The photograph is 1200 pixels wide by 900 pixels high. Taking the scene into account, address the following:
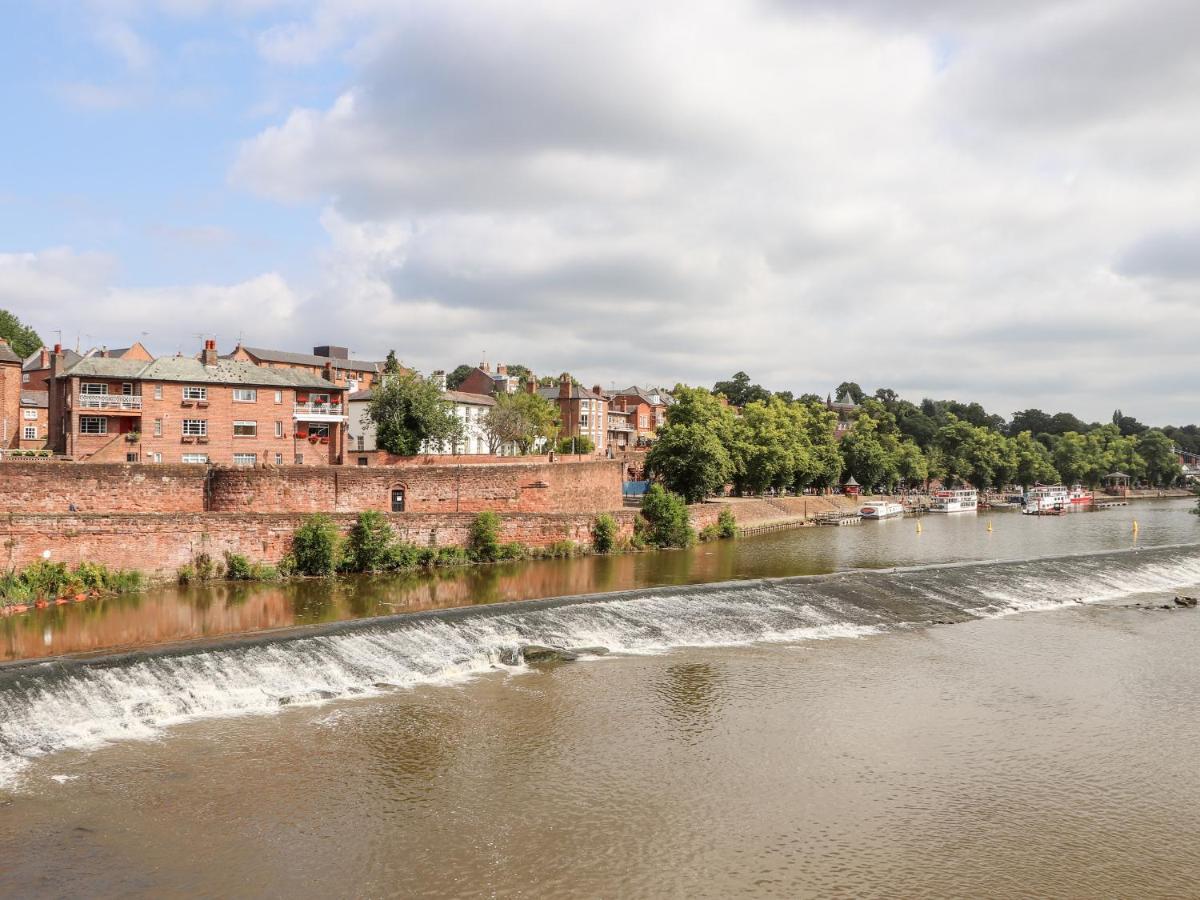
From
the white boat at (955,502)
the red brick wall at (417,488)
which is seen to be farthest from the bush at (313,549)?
the white boat at (955,502)

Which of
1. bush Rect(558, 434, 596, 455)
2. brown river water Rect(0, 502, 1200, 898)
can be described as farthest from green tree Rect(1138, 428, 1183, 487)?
brown river water Rect(0, 502, 1200, 898)

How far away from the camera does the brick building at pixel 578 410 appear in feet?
290

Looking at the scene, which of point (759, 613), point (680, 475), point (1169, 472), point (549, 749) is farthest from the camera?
point (1169, 472)

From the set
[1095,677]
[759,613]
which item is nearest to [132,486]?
[759,613]

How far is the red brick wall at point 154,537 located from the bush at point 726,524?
22.7m

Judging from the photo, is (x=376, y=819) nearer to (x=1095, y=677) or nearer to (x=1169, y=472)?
(x=1095, y=677)

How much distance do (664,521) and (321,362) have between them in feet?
175

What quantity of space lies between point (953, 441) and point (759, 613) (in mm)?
95746

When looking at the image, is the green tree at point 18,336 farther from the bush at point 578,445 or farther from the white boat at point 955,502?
the white boat at point 955,502

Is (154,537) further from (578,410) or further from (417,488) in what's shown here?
(578,410)

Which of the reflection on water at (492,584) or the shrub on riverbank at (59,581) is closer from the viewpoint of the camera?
the reflection on water at (492,584)

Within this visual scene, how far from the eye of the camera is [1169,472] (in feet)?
474

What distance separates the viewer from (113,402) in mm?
44531

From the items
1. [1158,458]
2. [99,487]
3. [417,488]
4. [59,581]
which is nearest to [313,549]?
[417,488]
